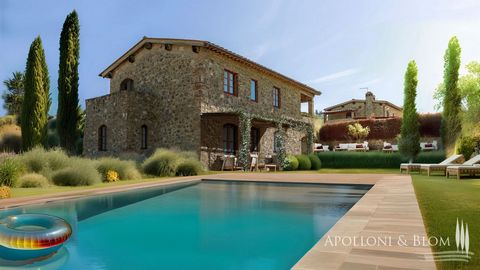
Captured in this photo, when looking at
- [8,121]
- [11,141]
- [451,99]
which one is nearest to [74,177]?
[11,141]

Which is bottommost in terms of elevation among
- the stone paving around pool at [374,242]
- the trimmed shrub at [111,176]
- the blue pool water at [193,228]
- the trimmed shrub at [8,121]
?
the blue pool water at [193,228]

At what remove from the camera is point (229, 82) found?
17141mm

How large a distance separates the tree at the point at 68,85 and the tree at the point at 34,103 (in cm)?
82

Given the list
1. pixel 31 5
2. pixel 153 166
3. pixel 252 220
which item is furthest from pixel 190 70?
pixel 252 220

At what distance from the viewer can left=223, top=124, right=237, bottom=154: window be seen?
17172 mm

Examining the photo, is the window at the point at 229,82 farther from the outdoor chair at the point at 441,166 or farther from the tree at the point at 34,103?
the outdoor chair at the point at 441,166

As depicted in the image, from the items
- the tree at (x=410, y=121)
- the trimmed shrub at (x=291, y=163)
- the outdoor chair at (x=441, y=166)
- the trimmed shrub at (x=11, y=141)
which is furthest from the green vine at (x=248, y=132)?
the trimmed shrub at (x=11, y=141)

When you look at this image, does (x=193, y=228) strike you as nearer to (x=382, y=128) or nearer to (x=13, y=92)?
(x=382, y=128)

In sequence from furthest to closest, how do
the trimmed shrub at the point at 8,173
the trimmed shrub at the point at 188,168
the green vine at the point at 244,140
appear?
the green vine at the point at 244,140 < the trimmed shrub at the point at 188,168 < the trimmed shrub at the point at 8,173

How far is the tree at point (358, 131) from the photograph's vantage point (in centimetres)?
2679

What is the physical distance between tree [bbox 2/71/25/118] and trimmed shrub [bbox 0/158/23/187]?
26.6m

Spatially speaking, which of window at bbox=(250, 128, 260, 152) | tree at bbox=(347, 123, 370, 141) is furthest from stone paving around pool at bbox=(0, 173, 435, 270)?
tree at bbox=(347, 123, 370, 141)

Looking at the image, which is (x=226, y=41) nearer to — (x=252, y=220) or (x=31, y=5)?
(x=31, y=5)

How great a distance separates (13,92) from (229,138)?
84.9 ft
